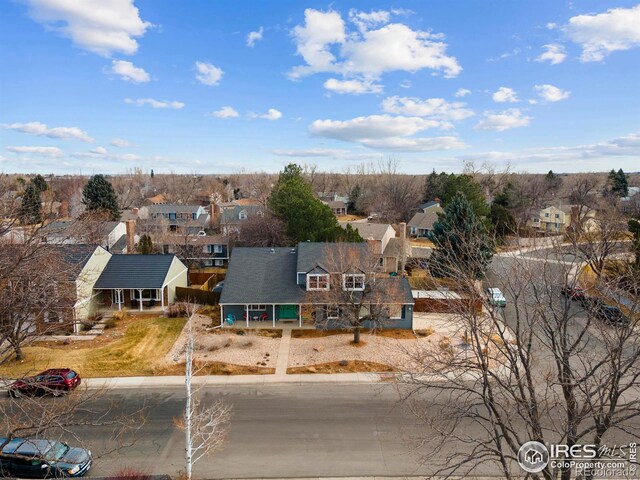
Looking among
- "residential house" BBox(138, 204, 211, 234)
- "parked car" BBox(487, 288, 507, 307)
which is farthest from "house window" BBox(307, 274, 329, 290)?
"residential house" BBox(138, 204, 211, 234)

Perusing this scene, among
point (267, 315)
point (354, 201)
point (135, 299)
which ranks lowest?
point (267, 315)

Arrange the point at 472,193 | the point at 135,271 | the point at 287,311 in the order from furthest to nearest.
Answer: the point at 472,193, the point at 135,271, the point at 287,311

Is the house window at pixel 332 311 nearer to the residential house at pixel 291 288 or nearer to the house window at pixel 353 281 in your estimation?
the residential house at pixel 291 288

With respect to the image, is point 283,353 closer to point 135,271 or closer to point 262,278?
point 262,278

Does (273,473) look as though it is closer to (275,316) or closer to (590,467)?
(590,467)

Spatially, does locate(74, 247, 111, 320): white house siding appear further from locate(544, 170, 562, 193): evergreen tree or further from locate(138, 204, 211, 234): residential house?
locate(544, 170, 562, 193): evergreen tree

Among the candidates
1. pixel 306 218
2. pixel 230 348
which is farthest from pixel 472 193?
pixel 230 348

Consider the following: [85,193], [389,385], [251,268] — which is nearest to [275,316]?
[251,268]
